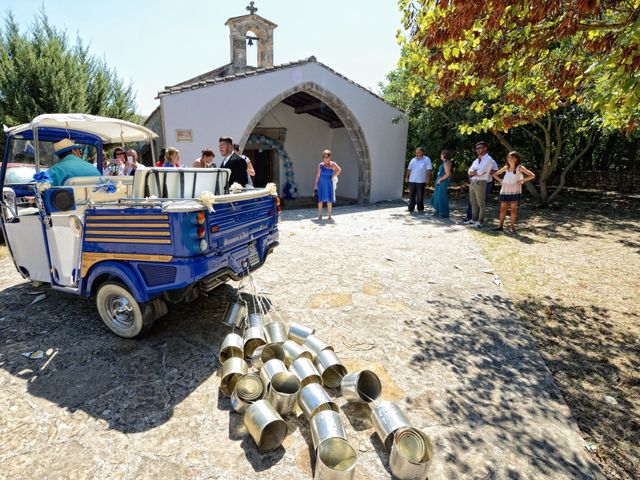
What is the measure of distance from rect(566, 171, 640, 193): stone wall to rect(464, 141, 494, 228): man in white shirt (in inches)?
455

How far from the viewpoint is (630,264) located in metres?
6.14

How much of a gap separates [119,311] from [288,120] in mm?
13789

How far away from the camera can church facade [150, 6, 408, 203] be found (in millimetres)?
10258

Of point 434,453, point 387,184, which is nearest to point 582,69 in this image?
point 434,453

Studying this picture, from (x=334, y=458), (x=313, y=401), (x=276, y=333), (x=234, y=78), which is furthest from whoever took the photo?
(x=234, y=78)

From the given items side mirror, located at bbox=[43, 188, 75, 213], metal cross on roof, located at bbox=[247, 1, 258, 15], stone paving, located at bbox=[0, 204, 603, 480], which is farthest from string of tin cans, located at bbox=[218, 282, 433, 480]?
metal cross on roof, located at bbox=[247, 1, 258, 15]

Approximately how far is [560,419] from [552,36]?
3.39m

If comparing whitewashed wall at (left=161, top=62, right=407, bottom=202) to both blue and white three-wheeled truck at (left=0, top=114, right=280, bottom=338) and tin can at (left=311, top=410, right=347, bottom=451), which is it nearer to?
blue and white three-wheeled truck at (left=0, top=114, right=280, bottom=338)

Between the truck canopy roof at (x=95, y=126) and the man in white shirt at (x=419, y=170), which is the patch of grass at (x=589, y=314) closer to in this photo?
the man in white shirt at (x=419, y=170)

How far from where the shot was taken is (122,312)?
143 inches

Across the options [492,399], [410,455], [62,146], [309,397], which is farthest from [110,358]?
[492,399]

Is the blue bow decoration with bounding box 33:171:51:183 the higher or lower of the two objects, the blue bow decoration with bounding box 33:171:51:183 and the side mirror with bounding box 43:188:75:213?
the higher

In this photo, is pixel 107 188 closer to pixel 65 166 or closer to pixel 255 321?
pixel 65 166

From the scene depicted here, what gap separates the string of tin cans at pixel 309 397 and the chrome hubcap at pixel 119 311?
45.2 inches
